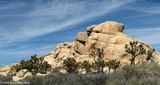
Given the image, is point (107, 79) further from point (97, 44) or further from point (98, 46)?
point (97, 44)

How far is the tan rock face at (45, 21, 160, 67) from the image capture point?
571 ft

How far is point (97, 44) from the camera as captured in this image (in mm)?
183250

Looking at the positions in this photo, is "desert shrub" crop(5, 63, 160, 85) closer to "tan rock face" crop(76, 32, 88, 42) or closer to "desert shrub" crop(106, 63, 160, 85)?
"desert shrub" crop(106, 63, 160, 85)

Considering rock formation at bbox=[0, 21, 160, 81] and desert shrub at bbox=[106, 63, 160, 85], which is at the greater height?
rock formation at bbox=[0, 21, 160, 81]

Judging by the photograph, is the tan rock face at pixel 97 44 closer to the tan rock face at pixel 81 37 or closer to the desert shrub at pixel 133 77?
the tan rock face at pixel 81 37

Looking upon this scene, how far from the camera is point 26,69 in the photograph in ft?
415

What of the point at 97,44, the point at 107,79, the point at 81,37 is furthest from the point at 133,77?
the point at 81,37

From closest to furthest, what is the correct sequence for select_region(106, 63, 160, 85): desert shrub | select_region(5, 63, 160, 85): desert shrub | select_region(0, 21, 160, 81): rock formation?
1. select_region(106, 63, 160, 85): desert shrub
2. select_region(5, 63, 160, 85): desert shrub
3. select_region(0, 21, 160, 81): rock formation

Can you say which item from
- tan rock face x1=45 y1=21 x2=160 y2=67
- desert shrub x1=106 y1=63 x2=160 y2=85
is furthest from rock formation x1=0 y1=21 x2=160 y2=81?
desert shrub x1=106 y1=63 x2=160 y2=85

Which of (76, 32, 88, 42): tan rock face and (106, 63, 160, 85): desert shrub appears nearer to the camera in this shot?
(106, 63, 160, 85): desert shrub

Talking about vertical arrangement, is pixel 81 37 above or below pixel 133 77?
above

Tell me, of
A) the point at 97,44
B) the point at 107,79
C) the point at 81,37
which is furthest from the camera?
the point at 81,37

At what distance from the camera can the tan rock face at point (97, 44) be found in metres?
174

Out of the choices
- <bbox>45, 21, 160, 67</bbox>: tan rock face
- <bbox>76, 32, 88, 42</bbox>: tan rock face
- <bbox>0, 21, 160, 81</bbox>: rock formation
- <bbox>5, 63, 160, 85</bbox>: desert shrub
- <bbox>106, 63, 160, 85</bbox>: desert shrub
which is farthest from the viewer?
<bbox>76, 32, 88, 42</bbox>: tan rock face
